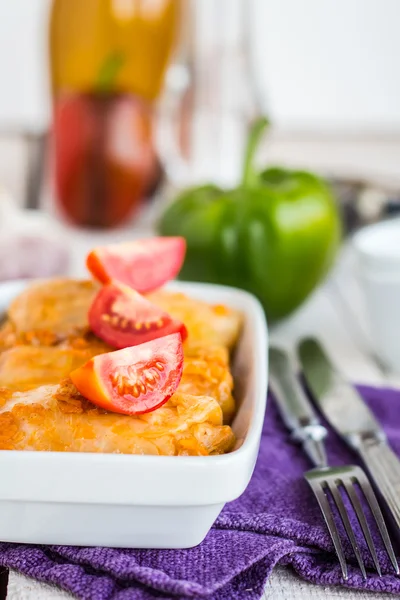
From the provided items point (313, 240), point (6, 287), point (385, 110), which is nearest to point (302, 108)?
point (385, 110)

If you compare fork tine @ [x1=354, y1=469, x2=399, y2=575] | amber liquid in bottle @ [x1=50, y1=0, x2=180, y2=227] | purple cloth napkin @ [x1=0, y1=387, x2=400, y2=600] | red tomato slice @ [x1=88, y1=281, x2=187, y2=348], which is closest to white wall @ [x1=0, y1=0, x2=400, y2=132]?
amber liquid in bottle @ [x1=50, y1=0, x2=180, y2=227]

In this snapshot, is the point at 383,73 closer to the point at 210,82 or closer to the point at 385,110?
the point at 385,110

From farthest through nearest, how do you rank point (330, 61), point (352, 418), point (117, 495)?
point (330, 61) < point (352, 418) < point (117, 495)

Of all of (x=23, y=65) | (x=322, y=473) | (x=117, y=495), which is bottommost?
(x=23, y=65)

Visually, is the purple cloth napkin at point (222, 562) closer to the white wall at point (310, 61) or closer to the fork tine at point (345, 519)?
the fork tine at point (345, 519)

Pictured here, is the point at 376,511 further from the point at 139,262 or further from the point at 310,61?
the point at 310,61

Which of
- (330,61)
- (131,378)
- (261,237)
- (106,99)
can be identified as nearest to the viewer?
(131,378)

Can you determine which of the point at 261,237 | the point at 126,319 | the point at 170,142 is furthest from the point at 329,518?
the point at 170,142
